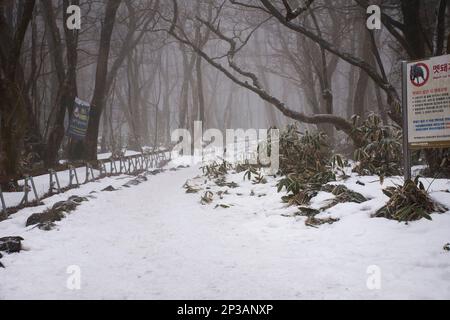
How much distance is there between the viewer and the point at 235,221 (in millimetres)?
6430

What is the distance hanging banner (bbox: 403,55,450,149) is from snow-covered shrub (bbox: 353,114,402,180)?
2608 mm

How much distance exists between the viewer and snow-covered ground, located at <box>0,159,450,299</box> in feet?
11.5

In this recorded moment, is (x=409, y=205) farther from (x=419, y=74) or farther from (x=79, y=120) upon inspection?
(x=79, y=120)

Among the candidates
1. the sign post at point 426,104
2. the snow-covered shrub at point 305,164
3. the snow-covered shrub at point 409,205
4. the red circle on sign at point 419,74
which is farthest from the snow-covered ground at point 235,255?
the red circle on sign at point 419,74

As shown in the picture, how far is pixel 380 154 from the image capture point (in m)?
7.82

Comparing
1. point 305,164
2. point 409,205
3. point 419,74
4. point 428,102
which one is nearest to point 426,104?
point 428,102

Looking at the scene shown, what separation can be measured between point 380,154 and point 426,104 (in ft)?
9.99

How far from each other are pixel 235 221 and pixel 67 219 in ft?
9.53

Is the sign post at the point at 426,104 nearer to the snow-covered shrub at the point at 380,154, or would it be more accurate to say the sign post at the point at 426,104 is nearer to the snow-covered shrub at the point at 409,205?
the snow-covered shrub at the point at 409,205

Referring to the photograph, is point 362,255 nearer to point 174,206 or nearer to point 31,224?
point 174,206

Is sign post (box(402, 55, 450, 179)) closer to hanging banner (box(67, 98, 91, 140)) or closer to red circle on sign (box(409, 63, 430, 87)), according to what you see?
red circle on sign (box(409, 63, 430, 87))

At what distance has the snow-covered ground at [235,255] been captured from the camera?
3520 millimetres

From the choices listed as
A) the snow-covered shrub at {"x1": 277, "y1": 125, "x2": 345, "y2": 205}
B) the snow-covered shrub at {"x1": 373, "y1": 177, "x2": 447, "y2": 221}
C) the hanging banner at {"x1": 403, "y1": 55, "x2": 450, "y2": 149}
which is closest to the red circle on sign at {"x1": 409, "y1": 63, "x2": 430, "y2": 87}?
the hanging banner at {"x1": 403, "y1": 55, "x2": 450, "y2": 149}
